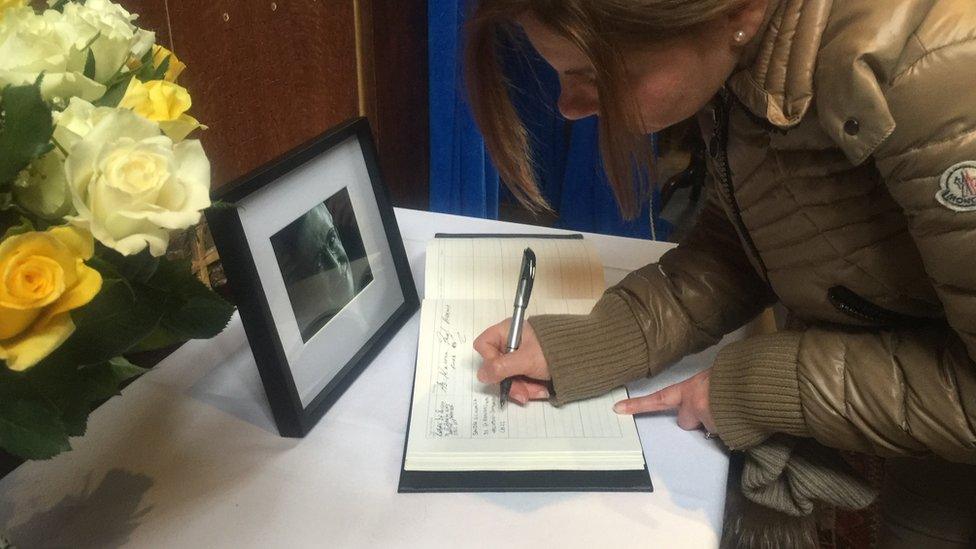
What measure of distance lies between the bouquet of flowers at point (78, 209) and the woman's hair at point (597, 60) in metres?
0.25

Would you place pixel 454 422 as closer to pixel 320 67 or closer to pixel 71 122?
pixel 71 122

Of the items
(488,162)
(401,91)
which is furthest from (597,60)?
(401,91)

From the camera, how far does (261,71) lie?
1.15 m

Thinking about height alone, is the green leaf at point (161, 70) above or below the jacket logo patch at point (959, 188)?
above

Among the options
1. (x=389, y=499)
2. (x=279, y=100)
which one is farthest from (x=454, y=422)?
(x=279, y=100)

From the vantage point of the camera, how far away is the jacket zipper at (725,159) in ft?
2.10

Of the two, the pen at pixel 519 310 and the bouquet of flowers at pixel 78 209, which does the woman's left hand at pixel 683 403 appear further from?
the bouquet of flowers at pixel 78 209

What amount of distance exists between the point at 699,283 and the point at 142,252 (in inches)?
21.7

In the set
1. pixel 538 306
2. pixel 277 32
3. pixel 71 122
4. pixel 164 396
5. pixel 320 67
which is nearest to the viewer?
pixel 71 122

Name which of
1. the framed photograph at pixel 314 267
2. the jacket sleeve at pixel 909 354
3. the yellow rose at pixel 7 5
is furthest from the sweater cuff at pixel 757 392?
the yellow rose at pixel 7 5

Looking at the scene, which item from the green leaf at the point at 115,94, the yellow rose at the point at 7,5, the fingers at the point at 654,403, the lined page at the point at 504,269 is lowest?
the lined page at the point at 504,269

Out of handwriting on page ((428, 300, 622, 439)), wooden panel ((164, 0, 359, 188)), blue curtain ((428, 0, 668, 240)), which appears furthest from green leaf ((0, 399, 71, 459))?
blue curtain ((428, 0, 668, 240))

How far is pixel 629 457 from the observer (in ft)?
2.01

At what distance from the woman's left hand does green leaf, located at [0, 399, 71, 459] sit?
443mm
